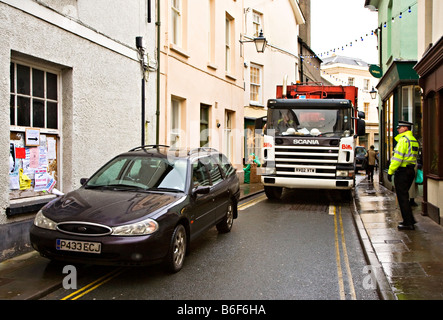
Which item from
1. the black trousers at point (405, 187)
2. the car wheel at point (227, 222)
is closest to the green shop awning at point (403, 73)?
the black trousers at point (405, 187)

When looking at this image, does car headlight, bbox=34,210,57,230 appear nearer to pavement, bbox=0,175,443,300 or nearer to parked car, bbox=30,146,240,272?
parked car, bbox=30,146,240,272

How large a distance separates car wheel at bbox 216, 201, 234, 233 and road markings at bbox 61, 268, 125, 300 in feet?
8.69

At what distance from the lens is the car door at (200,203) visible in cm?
616

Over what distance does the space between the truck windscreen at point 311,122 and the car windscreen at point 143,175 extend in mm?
6248

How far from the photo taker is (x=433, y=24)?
9.34m

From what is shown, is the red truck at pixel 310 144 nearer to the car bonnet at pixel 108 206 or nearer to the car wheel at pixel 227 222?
the car wheel at pixel 227 222

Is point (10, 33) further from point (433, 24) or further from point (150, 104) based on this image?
point (433, 24)

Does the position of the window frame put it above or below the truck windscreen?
above

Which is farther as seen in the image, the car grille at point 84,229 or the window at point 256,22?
the window at point 256,22

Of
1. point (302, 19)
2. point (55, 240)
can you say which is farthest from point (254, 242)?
point (302, 19)

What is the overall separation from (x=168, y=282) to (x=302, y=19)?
28.0 metres

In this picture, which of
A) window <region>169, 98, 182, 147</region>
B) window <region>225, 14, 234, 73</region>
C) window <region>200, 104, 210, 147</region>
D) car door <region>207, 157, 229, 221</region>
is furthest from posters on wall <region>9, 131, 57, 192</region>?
window <region>225, 14, 234, 73</region>

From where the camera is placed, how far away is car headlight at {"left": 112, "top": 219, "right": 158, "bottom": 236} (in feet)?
16.1

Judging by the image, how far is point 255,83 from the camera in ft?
73.4
